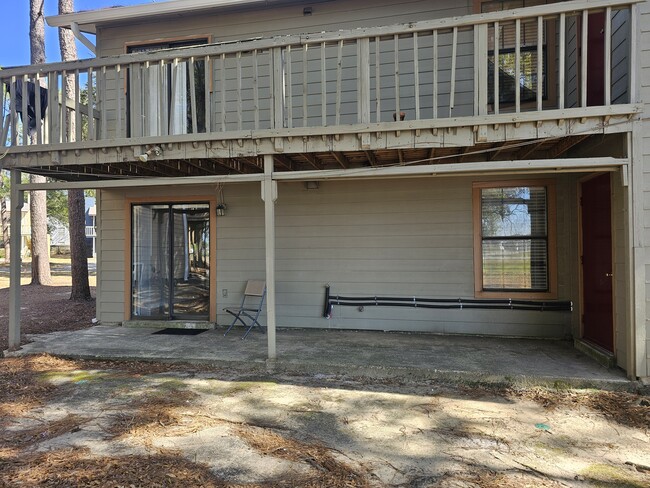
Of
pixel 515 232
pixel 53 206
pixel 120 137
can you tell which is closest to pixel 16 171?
pixel 120 137

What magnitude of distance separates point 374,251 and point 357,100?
7.22 ft

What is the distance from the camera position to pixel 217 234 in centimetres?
683

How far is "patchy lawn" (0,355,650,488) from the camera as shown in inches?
103

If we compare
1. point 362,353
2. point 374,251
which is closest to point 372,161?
point 374,251

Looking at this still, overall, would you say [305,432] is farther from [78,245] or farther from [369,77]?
[78,245]

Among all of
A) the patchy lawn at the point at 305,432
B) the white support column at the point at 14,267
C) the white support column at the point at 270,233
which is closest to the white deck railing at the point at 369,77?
the white support column at the point at 270,233

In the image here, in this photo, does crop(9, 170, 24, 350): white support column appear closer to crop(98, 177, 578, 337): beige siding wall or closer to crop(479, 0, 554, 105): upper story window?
crop(98, 177, 578, 337): beige siding wall

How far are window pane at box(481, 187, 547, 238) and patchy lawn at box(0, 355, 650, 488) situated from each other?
249 cm

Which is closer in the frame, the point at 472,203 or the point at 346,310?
the point at 472,203

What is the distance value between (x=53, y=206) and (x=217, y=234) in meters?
30.0

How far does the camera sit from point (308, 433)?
3.25m

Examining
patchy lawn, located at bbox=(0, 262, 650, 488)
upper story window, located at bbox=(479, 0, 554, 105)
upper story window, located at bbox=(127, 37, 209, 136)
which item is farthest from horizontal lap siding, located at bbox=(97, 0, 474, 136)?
patchy lawn, located at bbox=(0, 262, 650, 488)

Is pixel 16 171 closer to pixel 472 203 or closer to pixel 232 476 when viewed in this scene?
pixel 232 476

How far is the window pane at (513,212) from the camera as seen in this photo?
5.84 meters
